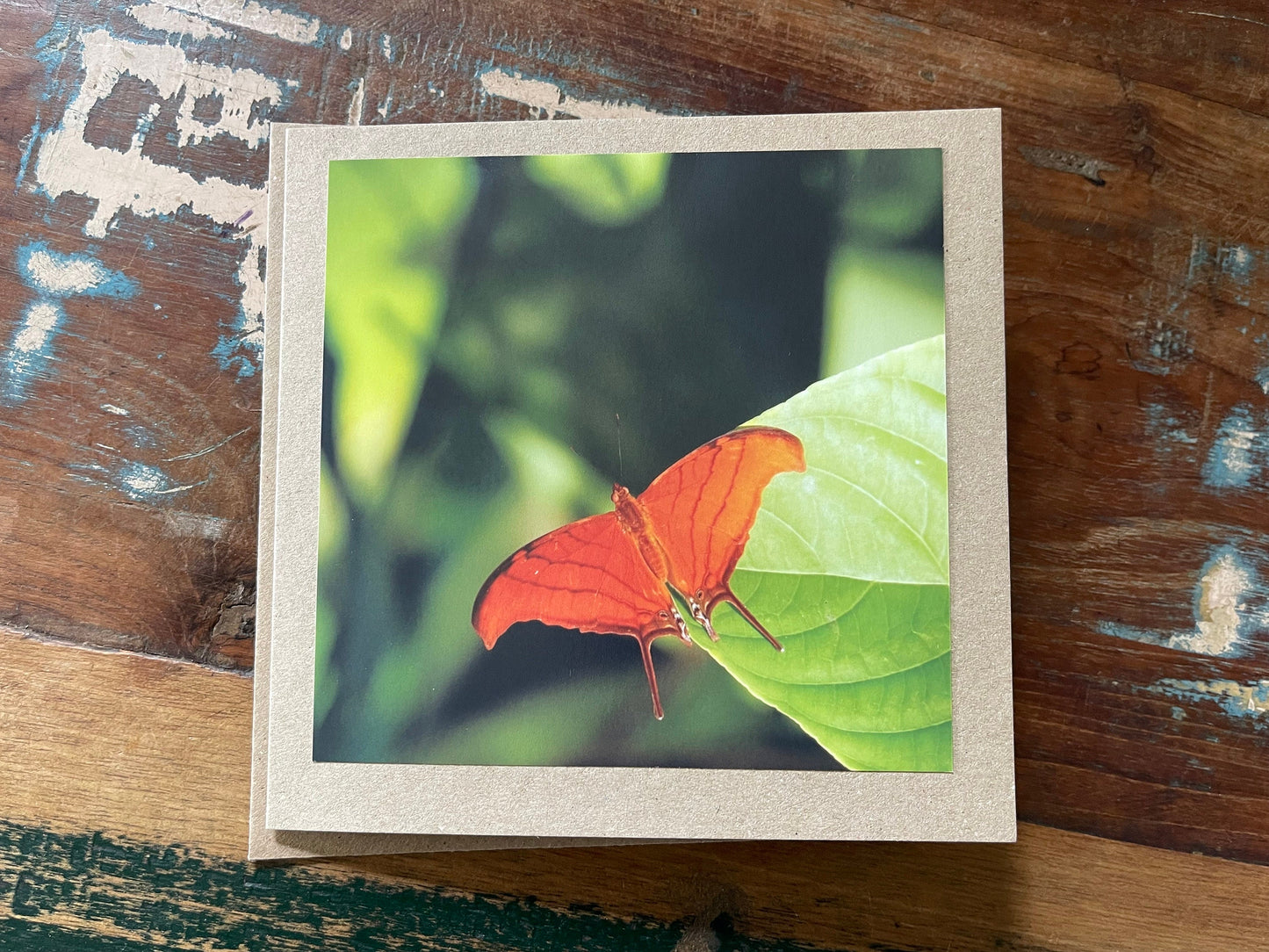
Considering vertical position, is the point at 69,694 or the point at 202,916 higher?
the point at 69,694

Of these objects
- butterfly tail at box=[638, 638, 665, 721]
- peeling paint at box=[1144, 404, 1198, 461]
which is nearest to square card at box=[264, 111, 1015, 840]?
butterfly tail at box=[638, 638, 665, 721]

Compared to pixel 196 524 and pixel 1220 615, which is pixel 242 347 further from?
pixel 1220 615

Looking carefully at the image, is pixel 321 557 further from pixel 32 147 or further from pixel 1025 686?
pixel 1025 686

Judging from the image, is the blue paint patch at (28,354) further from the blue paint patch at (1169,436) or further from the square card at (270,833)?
the blue paint patch at (1169,436)

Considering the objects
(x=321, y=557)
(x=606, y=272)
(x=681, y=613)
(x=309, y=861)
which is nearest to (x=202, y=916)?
(x=309, y=861)

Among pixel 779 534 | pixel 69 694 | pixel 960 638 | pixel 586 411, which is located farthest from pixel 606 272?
pixel 69 694

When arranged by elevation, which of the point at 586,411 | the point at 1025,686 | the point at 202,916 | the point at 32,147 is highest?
the point at 32,147

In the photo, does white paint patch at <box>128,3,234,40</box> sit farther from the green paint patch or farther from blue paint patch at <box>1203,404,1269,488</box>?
blue paint patch at <box>1203,404,1269,488</box>
